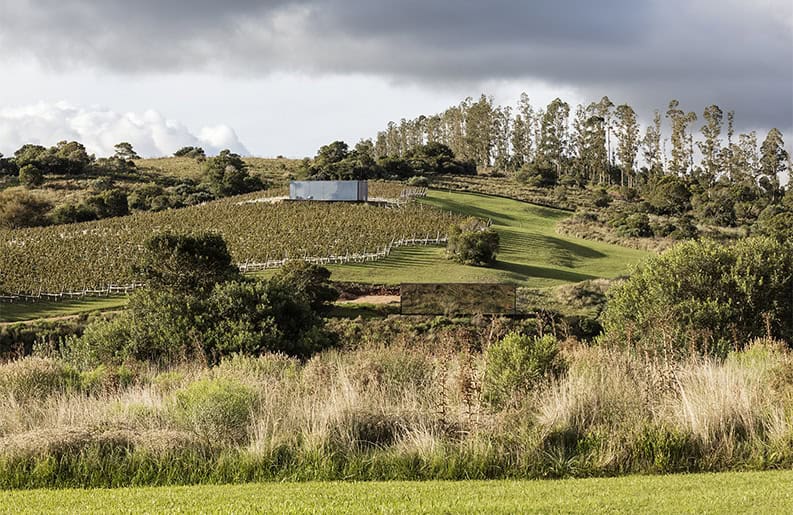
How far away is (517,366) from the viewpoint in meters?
10.2

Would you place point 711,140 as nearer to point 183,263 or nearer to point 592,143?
point 592,143

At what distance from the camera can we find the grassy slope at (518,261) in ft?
135

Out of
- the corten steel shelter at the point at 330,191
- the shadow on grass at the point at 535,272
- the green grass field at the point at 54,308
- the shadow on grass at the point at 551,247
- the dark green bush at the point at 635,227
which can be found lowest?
the green grass field at the point at 54,308

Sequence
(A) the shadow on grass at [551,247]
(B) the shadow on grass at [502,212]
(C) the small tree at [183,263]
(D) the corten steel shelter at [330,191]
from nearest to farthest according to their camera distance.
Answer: (C) the small tree at [183,263], (A) the shadow on grass at [551,247], (D) the corten steel shelter at [330,191], (B) the shadow on grass at [502,212]

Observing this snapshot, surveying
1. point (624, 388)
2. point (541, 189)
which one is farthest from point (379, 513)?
point (541, 189)

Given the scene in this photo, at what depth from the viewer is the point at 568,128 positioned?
107312 mm

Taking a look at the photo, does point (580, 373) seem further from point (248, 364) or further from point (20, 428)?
point (20, 428)

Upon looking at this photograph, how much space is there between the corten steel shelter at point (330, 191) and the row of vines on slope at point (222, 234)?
2008 mm

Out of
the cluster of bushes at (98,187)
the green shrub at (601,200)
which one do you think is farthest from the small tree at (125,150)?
the green shrub at (601,200)

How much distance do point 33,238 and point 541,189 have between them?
54.4 meters

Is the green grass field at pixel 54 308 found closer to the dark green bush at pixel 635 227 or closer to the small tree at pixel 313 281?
the small tree at pixel 313 281

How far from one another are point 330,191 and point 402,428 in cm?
5444

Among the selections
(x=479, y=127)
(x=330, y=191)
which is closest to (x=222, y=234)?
(x=330, y=191)

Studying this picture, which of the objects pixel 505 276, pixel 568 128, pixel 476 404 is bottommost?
pixel 505 276
